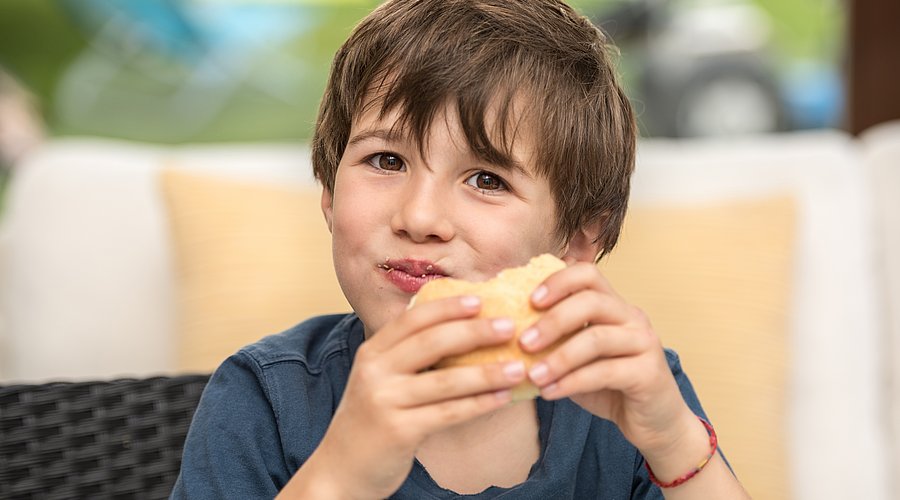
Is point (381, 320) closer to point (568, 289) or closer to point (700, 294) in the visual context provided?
point (568, 289)

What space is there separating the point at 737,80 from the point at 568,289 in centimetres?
514

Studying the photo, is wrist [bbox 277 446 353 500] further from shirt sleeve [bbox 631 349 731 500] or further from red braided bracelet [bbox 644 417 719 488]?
shirt sleeve [bbox 631 349 731 500]

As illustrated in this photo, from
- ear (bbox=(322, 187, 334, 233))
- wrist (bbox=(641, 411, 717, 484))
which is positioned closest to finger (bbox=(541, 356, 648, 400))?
wrist (bbox=(641, 411, 717, 484))

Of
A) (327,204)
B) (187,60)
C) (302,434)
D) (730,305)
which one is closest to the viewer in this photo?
(302,434)

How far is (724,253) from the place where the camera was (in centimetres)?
186

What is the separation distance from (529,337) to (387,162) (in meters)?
0.32

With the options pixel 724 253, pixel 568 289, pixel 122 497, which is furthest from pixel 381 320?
pixel 724 253

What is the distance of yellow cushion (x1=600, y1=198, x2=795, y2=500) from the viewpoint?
1771 mm

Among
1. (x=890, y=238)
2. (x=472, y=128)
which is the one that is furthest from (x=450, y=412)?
(x=890, y=238)

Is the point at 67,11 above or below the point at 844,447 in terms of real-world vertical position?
above

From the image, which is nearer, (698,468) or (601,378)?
(601,378)

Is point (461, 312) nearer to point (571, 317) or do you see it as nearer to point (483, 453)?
point (571, 317)

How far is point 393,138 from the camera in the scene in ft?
3.56

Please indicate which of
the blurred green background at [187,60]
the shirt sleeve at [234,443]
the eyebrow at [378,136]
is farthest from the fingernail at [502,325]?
the blurred green background at [187,60]
